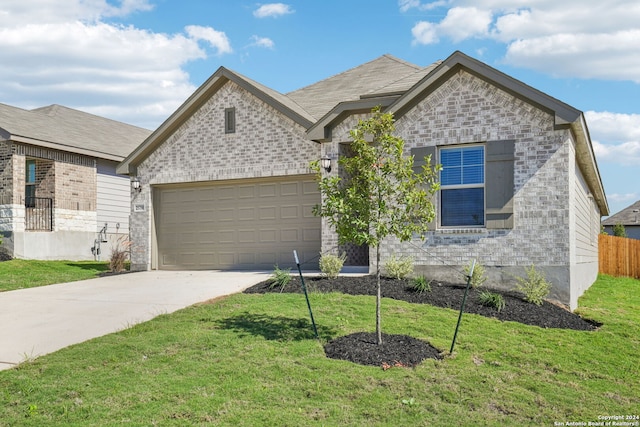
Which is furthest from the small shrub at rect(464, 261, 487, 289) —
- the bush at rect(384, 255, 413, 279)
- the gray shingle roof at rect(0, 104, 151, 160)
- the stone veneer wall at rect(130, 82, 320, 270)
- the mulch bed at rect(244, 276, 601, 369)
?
the gray shingle roof at rect(0, 104, 151, 160)

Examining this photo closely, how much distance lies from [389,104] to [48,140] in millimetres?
12758

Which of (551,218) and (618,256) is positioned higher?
(551,218)

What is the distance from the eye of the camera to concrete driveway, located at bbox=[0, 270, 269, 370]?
8484mm

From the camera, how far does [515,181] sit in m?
11.7

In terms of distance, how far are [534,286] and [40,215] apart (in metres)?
16.9

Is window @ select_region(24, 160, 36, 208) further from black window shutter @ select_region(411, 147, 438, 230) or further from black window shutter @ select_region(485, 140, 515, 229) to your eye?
black window shutter @ select_region(485, 140, 515, 229)

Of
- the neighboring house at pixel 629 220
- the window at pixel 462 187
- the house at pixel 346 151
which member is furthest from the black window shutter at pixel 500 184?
the neighboring house at pixel 629 220

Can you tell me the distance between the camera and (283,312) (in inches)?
374

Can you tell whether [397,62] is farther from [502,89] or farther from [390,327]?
[390,327]

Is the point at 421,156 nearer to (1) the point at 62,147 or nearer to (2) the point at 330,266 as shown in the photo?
(2) the point at 330,266

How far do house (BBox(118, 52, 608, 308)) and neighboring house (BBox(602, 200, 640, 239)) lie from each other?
2470cm

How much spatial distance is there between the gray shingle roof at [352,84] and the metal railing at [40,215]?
9.44m

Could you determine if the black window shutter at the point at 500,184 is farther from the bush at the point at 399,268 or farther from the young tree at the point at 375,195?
the young tree at the point at 375,195

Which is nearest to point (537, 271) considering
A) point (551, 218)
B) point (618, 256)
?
point (551, 218)
